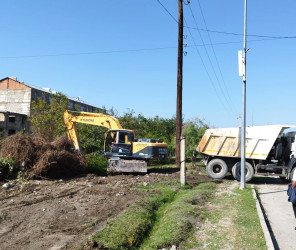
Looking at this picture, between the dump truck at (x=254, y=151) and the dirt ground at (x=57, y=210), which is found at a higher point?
the dump truck at (x=254, y=151)

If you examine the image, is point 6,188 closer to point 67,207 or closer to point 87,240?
point 67,207

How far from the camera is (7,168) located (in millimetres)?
13883

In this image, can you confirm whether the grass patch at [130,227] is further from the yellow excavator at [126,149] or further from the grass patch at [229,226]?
the yellow excavator at [126,149]

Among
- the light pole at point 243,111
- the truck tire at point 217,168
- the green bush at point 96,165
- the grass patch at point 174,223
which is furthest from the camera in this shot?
the green bush at point 96,165

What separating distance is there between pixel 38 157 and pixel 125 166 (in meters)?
4.29

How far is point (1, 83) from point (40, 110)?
126ft

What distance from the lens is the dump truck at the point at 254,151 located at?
1503 cm

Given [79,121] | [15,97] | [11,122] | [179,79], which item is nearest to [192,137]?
[179,79]

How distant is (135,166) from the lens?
16.6 m

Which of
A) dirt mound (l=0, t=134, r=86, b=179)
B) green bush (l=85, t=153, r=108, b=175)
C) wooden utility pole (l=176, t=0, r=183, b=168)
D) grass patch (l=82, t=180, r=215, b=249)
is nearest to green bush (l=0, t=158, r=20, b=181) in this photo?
dirt mound (l=0, t=134, r=86, b=179)

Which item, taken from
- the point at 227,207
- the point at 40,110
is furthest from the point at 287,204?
the point at 40,110

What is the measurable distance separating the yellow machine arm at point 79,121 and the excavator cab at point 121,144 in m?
0.80

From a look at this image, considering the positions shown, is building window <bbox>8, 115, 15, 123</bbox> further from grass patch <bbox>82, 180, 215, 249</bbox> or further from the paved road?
grass patch <bbox>82, 180, 215, 249</bbox>

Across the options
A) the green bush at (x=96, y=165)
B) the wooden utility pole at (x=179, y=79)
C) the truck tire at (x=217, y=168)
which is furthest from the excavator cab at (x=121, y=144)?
the wooden utility pole at (x=179, y=79)
